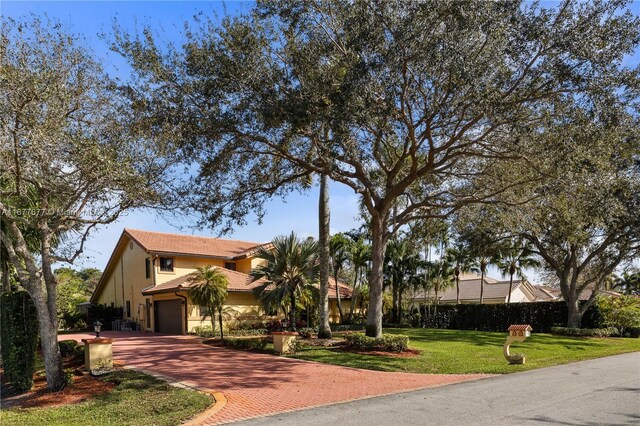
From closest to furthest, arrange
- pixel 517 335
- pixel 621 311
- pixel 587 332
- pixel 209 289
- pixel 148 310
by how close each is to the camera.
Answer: pixel 517 335, pixel 209 289, pixel 587 332, pixel 621 311, pixel 148 310

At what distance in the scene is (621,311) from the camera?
30344 millimetres

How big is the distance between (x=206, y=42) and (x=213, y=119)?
2.25 meters

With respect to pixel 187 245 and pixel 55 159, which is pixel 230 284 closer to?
pixel 187 245

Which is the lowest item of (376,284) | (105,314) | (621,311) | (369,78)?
(105,314)

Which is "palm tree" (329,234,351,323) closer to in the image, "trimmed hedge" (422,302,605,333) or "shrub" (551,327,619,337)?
"trimmed hedge" (422,302,605,333)

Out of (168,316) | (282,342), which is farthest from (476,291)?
(282,342)

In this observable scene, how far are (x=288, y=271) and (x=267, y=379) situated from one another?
14301 millimetres

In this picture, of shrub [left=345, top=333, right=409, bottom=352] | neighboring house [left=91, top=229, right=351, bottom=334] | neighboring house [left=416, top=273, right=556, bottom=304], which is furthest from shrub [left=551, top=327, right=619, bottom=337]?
neighboring house [left=416, top=273, right=556, bottom=304]

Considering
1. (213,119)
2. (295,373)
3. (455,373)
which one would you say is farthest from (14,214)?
(455,373)

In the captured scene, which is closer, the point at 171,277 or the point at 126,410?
the point at 126,410

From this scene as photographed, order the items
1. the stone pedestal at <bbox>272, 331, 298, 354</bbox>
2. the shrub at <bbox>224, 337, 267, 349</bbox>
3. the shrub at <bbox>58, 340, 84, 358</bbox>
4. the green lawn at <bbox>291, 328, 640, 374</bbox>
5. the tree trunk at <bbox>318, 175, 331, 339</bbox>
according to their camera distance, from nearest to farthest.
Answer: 1. the green lawn at <bbox>291, 328, 640, 374</bbox>
2. the shrub at <bbox>58, 340, 84, 358</bbox>
3. the stone pedestal at <bbox>272, 331, 298, 354</bbox>
4. the shrub at <bbox>224, 337, 267, 349</bbox>
5. the tree trunk at <bbox>318, 175, 331, 339</bbox>

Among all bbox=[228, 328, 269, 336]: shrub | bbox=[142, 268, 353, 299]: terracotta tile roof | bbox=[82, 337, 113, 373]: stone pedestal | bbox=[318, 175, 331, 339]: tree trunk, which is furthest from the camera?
bbox=[142, 268, 353, 299]: terracotta tile roof

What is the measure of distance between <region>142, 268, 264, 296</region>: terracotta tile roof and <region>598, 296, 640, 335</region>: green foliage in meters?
21.6

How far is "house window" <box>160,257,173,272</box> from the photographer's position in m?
33.2
